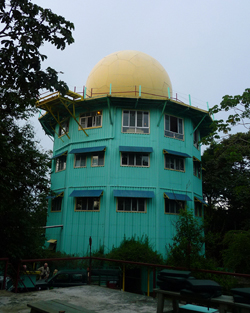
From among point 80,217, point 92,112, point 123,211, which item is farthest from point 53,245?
point 92,112

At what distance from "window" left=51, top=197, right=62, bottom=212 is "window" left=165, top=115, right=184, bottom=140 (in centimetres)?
1082

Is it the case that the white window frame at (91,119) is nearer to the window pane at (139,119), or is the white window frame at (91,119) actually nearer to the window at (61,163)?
the window pane at (139,119)

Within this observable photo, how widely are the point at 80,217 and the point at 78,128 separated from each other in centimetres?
766

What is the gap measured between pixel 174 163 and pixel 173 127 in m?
3.20

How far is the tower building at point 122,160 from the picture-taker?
2241 centimetres

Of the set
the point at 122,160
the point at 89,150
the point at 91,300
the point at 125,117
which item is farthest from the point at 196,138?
the point at 91,300

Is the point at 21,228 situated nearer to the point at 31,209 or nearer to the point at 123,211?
the point at 31,209

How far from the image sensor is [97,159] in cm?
2411

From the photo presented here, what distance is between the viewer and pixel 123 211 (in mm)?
22422

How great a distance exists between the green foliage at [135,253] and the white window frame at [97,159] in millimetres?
6482

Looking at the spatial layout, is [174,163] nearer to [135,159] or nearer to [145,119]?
[135,159]

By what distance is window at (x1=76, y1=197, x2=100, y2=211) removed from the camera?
75.5 feet

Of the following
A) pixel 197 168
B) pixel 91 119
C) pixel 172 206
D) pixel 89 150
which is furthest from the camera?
pixel 197 168

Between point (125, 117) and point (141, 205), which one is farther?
point (125, 117)
